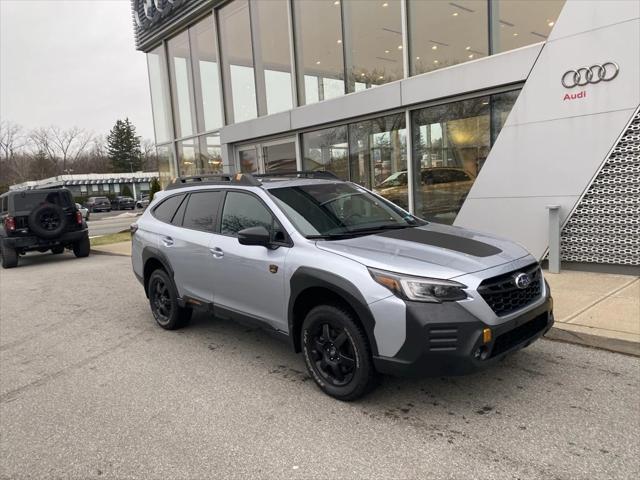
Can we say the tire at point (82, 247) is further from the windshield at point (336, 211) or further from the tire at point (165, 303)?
the windshield at point (336, 211)

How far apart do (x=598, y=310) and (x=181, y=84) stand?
1626 centimetres

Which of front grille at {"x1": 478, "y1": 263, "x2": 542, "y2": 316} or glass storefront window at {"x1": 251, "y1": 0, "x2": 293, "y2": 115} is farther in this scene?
glass storefront window at {"x1": 251, "y1": 0, "x2": 293, "y2": 115}

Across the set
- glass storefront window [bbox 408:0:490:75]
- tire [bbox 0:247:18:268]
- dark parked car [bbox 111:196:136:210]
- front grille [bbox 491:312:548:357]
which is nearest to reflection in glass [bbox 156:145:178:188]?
tire [bbox 0:247:18:268]

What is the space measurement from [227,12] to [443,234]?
Answer: 43.9ft

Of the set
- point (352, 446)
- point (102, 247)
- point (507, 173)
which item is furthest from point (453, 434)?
point (102, 247)

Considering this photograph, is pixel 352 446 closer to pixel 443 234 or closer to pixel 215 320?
pixel 443 234

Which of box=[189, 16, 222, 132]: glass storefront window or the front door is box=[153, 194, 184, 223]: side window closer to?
the front door

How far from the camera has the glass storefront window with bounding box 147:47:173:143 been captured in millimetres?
18516

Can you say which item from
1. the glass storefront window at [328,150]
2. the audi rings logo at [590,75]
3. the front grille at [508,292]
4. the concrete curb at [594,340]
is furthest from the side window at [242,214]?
the glass storefront window at [328,150]

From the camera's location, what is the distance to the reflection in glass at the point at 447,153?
8.58 metres

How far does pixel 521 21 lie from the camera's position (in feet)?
27.5

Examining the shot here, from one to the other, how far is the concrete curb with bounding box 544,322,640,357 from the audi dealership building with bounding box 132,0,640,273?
2926 mm

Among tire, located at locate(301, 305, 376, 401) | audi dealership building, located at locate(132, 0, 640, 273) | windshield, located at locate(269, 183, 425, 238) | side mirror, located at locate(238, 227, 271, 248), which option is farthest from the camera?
audi dealership building, located at locate(132, 0, 640, 273)

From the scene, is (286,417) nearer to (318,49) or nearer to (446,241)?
(446,241)
